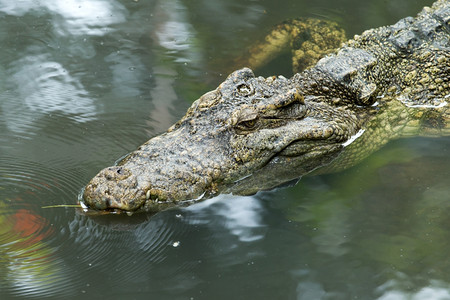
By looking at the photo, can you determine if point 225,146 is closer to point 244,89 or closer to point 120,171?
point 244,89

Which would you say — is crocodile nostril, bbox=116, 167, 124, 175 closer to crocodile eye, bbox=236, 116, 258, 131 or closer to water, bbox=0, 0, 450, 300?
water, bbox=0, 0, 450, 300

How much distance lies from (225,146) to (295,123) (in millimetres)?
677

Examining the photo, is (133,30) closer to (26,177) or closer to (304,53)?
(304,53)

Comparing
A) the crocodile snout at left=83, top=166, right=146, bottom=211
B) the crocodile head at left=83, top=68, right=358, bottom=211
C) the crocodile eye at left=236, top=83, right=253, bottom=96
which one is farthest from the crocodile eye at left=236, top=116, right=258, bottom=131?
the crocodile snout at left=83, top=166, right=146, bottom=211

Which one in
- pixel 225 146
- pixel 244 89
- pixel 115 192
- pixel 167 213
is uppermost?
pixel 244 89

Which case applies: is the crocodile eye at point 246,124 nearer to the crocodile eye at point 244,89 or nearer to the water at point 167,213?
the crocodile eye at point 244,89

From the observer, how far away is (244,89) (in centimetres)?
462

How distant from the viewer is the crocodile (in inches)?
161

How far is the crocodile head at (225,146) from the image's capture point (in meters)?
3.94

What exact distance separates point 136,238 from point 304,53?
3448 millimetres

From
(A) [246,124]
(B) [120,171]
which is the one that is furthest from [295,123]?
(B) [120,171]

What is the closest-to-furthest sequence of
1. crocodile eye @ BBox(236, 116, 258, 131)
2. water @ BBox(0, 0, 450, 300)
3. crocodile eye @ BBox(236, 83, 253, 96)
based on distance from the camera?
water @ BBox(0, 0, 450, 300) → crocodile eye @ BBox(236, 116, 258, 131) → crocodile eye @ BBox(236, 83, 253, 96)

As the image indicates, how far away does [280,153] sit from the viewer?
14.7 ft

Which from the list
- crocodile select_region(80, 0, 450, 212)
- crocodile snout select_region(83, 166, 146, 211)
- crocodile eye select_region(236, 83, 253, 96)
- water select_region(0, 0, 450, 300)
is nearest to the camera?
water select_region(0, 0, 450, 300)
